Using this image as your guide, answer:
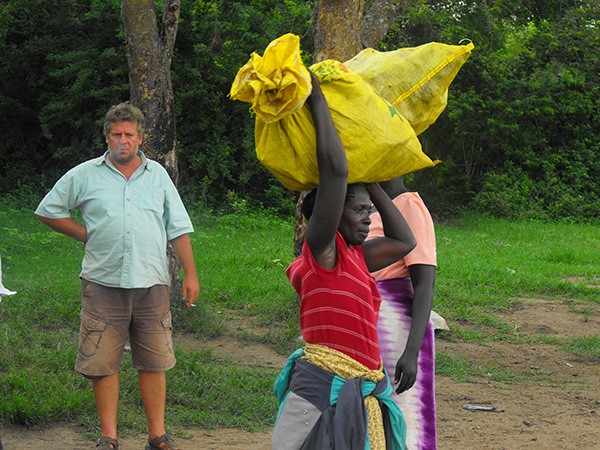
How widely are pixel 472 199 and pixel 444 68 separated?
13.7m

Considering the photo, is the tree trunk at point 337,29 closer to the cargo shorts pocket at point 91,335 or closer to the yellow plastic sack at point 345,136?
the cargo shorts pocket at point 91,335

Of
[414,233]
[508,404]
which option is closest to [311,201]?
[414,233]

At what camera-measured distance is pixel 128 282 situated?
15.6ft

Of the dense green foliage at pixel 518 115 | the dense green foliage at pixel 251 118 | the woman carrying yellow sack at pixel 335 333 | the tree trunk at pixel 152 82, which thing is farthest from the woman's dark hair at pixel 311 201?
the dense green foliage at pixel 518 115

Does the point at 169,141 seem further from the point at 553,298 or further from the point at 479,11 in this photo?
the point at 479,11

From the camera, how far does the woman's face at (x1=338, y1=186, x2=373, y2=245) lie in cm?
312

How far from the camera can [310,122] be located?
3.02 metres

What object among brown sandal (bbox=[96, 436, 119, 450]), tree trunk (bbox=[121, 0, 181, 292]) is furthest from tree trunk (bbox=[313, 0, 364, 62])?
brown sandal (bbox=[96, 436, 119, 450])

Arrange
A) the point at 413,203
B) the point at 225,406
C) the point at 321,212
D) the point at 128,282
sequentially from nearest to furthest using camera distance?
the point at 321,212, the point at 413,203, the point at 128,282, the point at 225,406

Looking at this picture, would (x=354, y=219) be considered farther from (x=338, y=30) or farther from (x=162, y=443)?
(x=338, y=30)

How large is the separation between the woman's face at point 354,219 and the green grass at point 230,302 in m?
2.67

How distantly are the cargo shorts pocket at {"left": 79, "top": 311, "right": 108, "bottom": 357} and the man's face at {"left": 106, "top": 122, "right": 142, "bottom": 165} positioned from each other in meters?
0.79

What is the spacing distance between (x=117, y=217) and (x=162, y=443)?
3.74 ft

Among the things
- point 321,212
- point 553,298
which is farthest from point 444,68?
point 553,298
